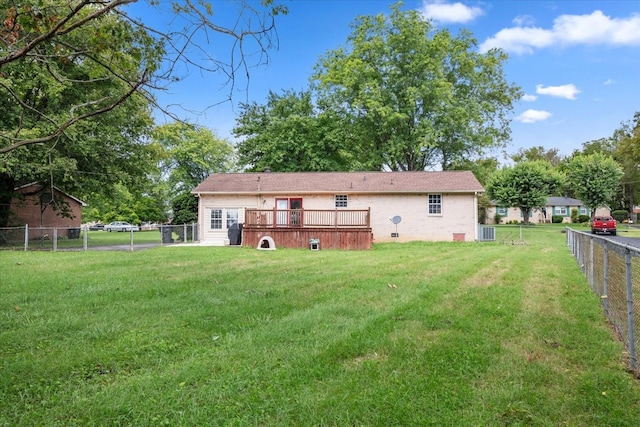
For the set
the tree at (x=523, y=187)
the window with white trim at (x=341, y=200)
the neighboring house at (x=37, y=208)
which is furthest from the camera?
the tree at (x=523, y=187)

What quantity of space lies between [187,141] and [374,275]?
117ft

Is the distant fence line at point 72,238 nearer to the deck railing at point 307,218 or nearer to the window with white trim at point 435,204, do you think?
the deck railing at point 307,218

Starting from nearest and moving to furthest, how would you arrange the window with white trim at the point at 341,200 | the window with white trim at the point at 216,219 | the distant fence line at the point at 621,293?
1. the distant fence line at the point at 621,293
2. the window with white trim at the point at 341,200
3. the window with white trim at the point at 216,219

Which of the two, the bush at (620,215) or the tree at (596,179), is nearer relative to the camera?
the tree at (596,179)

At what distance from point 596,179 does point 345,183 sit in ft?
92.5

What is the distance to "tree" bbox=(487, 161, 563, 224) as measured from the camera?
117 feet

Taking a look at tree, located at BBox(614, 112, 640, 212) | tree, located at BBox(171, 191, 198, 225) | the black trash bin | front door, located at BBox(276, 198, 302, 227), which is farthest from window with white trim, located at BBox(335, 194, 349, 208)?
tree, located at BBox(614, 112, 640, 212)

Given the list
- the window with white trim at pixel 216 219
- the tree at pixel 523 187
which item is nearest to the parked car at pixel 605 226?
the tree at pixel 523 187

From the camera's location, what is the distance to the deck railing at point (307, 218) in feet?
58.7

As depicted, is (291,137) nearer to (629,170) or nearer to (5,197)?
(5,197)

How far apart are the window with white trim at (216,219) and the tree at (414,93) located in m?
13.6

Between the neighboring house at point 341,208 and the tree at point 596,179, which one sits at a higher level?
the tree at point 596,179

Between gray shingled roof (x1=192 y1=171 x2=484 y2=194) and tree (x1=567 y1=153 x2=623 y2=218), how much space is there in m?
22.1

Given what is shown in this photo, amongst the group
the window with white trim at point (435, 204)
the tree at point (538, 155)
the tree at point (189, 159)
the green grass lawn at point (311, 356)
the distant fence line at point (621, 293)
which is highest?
the tree at point (538, 155)
